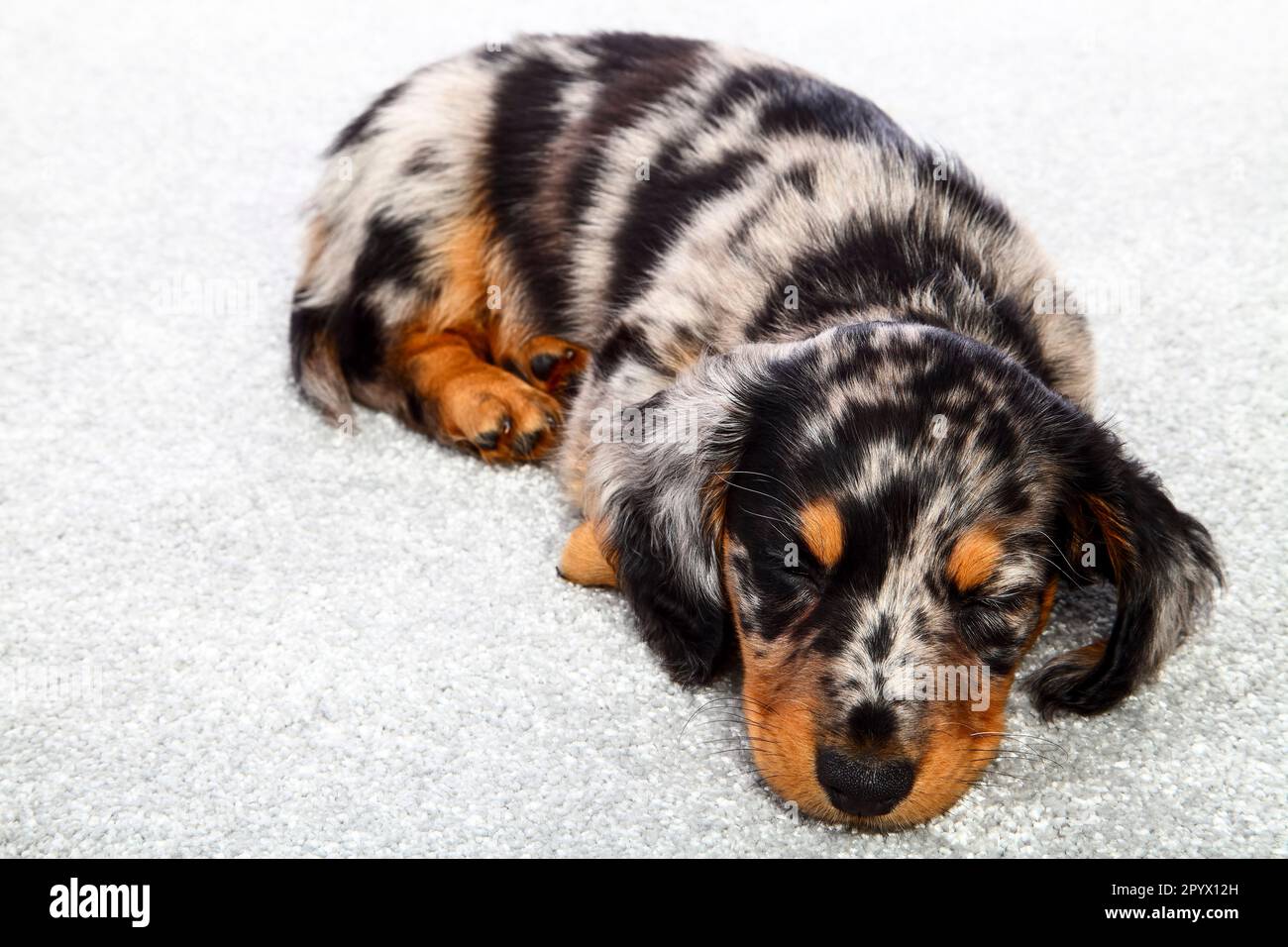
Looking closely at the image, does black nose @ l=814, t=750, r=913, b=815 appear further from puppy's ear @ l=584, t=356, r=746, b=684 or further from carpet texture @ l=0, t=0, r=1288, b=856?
puppy's ear @ l=584, t=356, r=746, b=684

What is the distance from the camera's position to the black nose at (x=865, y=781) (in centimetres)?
213

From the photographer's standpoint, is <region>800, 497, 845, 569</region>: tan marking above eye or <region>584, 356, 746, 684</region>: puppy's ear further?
<region>584, 356, 746, 684</region>: puppy's ear

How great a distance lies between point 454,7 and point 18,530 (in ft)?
10.5

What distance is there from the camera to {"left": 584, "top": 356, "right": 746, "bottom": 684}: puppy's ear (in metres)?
2.47

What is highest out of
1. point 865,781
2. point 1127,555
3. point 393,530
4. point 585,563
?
point 1127,555

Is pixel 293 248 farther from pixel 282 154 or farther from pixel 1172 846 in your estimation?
pixel 1172 846

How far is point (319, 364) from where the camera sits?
3393 millimetres

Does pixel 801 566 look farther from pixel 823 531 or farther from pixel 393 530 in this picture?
pixel 393 530

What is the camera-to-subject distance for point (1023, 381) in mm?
2324

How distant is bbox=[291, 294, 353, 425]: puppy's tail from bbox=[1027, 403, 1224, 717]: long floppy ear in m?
1.73

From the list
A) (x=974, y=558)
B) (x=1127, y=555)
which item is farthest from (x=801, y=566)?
(x=1127, y=555)

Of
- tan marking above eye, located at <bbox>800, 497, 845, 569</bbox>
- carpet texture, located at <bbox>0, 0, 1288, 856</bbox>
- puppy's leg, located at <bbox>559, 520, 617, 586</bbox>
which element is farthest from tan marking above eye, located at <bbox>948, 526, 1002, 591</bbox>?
puppy's leg, located at <bbox>559, 520, 617, 586</bbox>

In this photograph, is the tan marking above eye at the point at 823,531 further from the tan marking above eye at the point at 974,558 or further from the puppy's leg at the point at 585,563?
the puppy's leg at the point at 585,563

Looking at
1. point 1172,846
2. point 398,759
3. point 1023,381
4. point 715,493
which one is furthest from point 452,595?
point 1172,846
